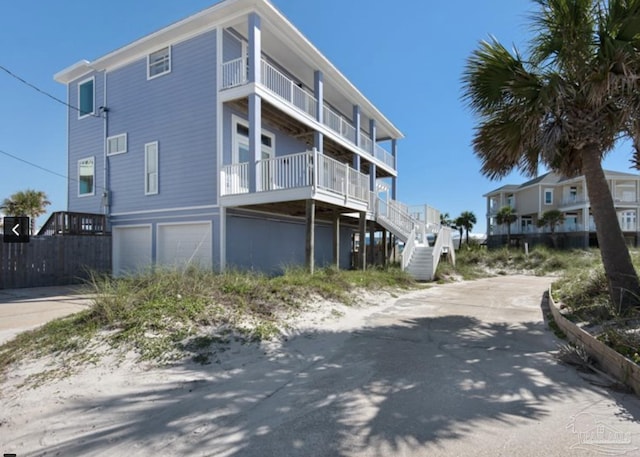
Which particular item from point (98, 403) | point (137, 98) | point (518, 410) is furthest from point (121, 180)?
point (518, 410)

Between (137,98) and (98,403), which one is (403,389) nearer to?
(98,403)

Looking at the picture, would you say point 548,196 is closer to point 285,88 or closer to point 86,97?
point 285,88

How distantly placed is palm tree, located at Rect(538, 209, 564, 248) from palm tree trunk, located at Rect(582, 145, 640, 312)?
29.7 metres

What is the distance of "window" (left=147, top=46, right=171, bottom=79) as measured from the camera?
40.8ft

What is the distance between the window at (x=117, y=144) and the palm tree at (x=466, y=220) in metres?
38.4

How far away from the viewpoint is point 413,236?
49.9 feet

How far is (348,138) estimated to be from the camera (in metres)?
17.1

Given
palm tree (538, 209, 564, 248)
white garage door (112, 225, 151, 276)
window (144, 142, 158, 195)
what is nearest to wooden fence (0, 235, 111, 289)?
white garage door (112, 225, 151, 276)

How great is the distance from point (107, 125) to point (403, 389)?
48.9 feet

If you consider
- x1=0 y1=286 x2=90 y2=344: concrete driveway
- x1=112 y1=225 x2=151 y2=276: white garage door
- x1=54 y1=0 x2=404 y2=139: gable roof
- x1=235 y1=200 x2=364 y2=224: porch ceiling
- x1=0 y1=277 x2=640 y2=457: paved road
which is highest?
x1=54 y1=0 x2=404 y2=139: gable roof

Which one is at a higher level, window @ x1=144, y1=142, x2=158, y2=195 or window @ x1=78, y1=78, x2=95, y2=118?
window @ x1=78, y1=78, x2=95, y2=118

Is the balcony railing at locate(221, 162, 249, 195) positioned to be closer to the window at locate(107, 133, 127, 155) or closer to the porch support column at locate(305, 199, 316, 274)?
the porch support column at locate(305, 199, 316, 274)

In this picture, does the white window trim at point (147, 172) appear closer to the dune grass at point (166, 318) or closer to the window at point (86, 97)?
the window at point (86, 97)

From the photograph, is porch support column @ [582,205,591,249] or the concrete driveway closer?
the concrete driveway
